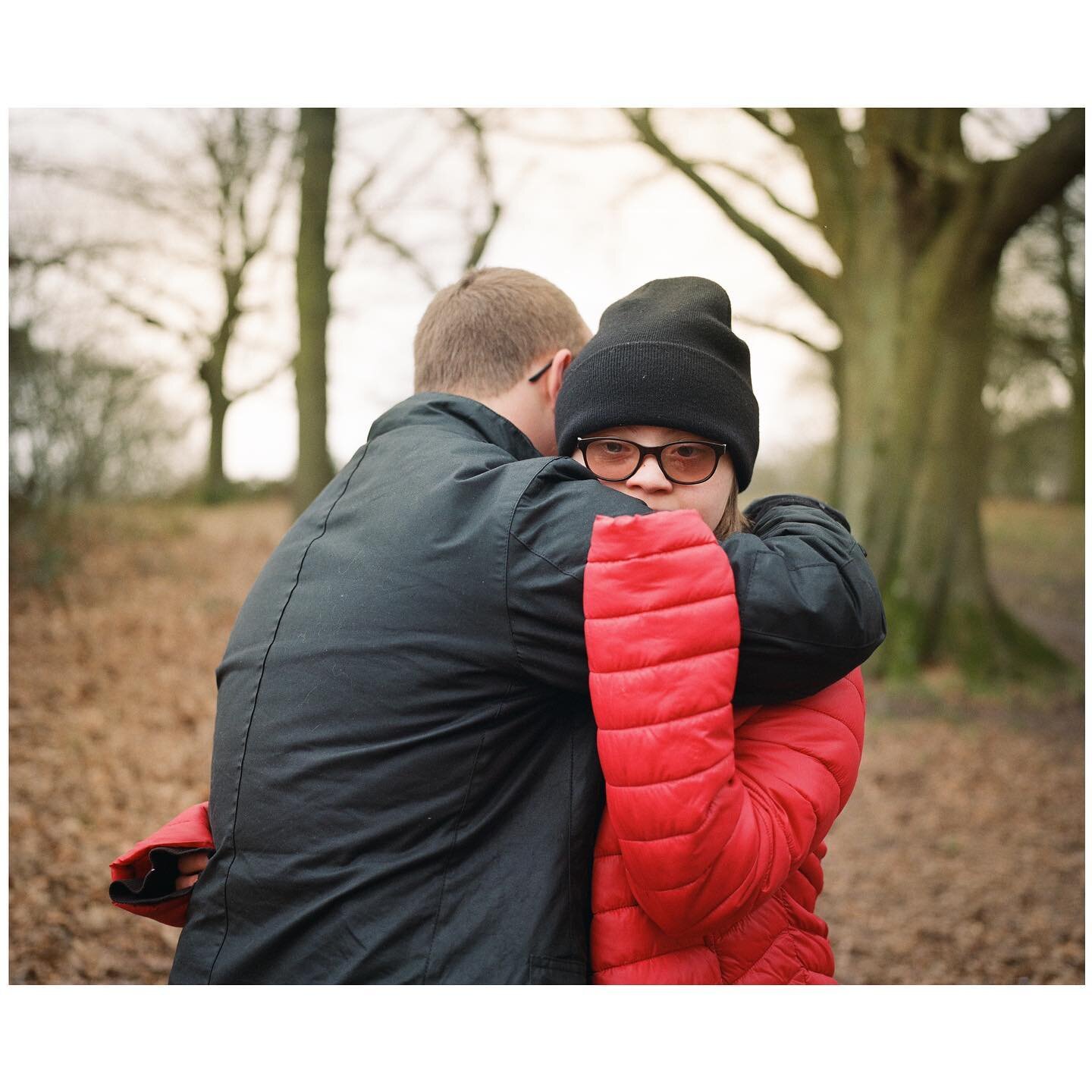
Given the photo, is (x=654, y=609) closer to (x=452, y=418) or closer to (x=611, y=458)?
(x=611, y=458)

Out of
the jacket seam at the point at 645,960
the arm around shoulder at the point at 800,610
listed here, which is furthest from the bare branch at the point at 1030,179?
the jacket seam at the point at 645,960

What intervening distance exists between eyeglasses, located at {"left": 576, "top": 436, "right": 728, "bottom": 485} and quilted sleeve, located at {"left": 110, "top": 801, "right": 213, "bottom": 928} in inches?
39.2

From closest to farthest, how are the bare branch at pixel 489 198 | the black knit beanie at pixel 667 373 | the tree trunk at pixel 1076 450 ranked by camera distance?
the black knit beanie at pixel 667 373 → the bare branch at pixel 489 198 → the tree trunk at pixel 1076 450

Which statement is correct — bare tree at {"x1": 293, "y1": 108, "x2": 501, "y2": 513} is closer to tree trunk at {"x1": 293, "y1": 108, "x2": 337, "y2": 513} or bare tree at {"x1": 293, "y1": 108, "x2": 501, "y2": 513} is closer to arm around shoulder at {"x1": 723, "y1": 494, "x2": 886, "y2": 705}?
tree trunk at {"x1": 293, "y1": 108, "x2": 337, "y2": 513}

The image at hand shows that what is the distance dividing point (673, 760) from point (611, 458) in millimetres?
656

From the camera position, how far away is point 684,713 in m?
1.45

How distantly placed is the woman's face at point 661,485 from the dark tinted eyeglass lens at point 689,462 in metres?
0.01

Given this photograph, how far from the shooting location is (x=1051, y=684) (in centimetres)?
736

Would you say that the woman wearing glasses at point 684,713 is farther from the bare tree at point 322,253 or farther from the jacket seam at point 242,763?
the bare tree at point 322,253

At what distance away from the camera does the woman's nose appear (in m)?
1.81

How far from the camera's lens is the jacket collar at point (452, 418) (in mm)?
1808

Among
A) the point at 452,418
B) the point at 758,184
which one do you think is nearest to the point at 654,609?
the point at 452,418

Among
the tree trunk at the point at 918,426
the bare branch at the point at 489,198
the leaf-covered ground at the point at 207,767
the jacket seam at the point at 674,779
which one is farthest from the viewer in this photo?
the tree trunk at the point at 918,426

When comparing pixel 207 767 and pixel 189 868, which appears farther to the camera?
pixel 207 767
